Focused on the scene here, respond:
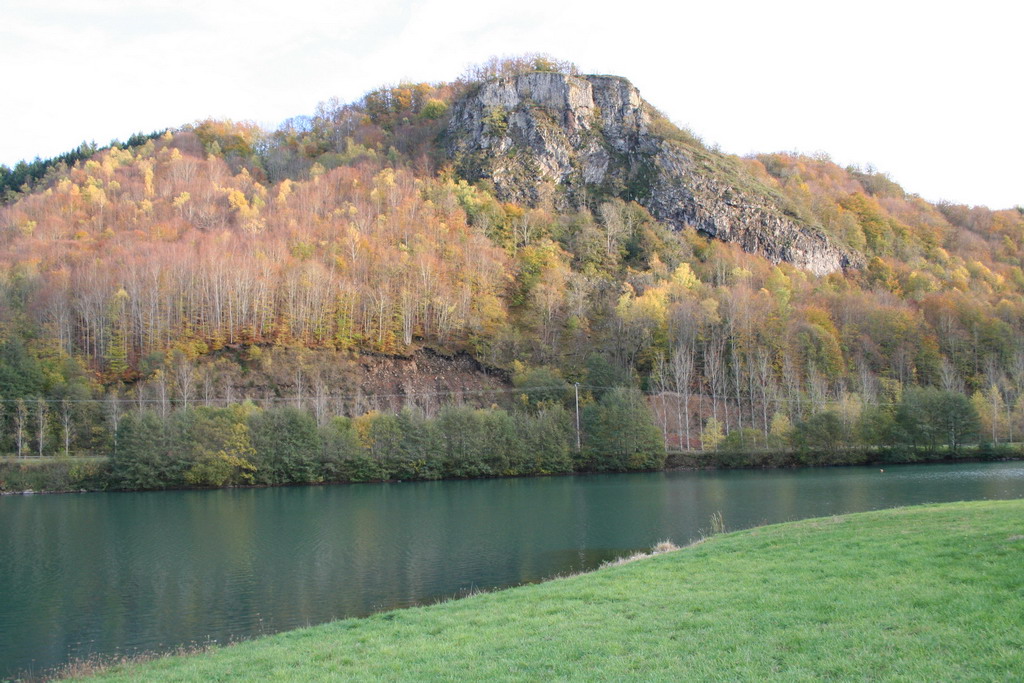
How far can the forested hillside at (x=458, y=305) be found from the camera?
271 feet

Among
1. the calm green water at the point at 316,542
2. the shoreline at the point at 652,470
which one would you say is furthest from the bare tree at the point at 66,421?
the calm green water at the point at 316,542

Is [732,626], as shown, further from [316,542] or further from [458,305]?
[458,305]

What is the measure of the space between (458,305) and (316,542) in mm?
Result: 68771

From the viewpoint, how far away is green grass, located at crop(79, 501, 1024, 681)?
910cm

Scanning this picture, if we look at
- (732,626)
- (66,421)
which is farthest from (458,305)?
(732,626)

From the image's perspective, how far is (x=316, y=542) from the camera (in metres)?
35.6

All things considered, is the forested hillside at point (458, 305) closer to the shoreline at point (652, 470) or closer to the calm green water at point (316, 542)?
the shoreline at point (652, 470)

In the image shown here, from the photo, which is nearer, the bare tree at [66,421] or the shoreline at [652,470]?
the shoreline at [652,470]

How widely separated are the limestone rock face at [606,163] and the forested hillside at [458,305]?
2048 millimetres

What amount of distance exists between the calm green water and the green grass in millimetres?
6818

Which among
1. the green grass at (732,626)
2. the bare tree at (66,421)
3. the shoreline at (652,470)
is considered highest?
the bare tree at (66,421)

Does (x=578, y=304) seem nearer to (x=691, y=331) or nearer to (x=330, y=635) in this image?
(x=691, y=331)

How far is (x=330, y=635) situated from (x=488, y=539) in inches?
751

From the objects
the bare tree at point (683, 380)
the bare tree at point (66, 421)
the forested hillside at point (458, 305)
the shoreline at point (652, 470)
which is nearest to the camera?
the shoreline at point (652, 470)
